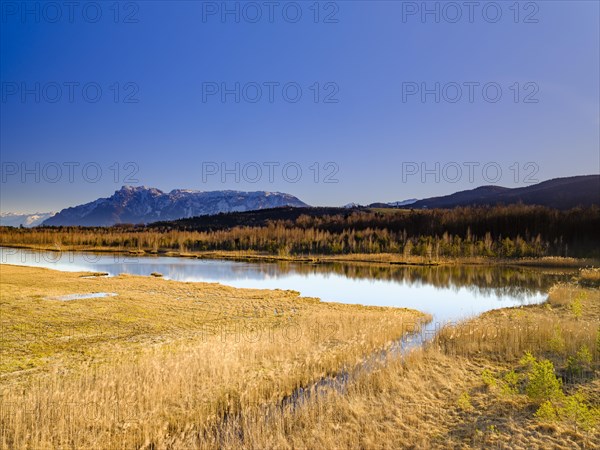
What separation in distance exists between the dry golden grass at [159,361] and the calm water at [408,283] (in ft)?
17.2

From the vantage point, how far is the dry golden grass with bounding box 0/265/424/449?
8.93m

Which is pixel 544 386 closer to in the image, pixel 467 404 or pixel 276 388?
pixel 467 404

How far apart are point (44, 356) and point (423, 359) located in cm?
1199

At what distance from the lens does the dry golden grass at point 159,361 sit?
8930 mm

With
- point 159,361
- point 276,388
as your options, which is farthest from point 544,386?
point 159,361

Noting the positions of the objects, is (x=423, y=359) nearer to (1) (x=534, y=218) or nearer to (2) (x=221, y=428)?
(2) (x=221, y=428)

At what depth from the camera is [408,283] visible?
132ft

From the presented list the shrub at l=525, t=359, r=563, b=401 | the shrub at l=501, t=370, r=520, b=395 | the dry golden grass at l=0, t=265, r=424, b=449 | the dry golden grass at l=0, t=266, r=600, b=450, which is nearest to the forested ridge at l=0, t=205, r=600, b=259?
the dry golden grass at l=0, t=265, r=424, b=449

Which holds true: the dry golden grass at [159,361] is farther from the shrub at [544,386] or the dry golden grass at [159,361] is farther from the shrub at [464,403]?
the shrub at [544,386]

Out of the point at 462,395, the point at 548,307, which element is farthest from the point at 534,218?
the point at 462,395

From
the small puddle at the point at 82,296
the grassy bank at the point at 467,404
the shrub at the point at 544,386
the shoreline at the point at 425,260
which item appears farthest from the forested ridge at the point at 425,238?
the shrub at the point at 544,386

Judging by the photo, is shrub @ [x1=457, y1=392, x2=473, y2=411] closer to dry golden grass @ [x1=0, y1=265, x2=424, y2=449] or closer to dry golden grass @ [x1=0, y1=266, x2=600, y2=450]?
dry golden grass @ [x1=0, y1=266, x2=600, y2=450]

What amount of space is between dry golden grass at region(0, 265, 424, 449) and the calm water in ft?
17.2

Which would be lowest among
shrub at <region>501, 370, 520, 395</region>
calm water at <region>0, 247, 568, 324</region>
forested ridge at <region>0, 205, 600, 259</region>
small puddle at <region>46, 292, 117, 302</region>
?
calm water at <region>0, 247, 568, 324</region>
